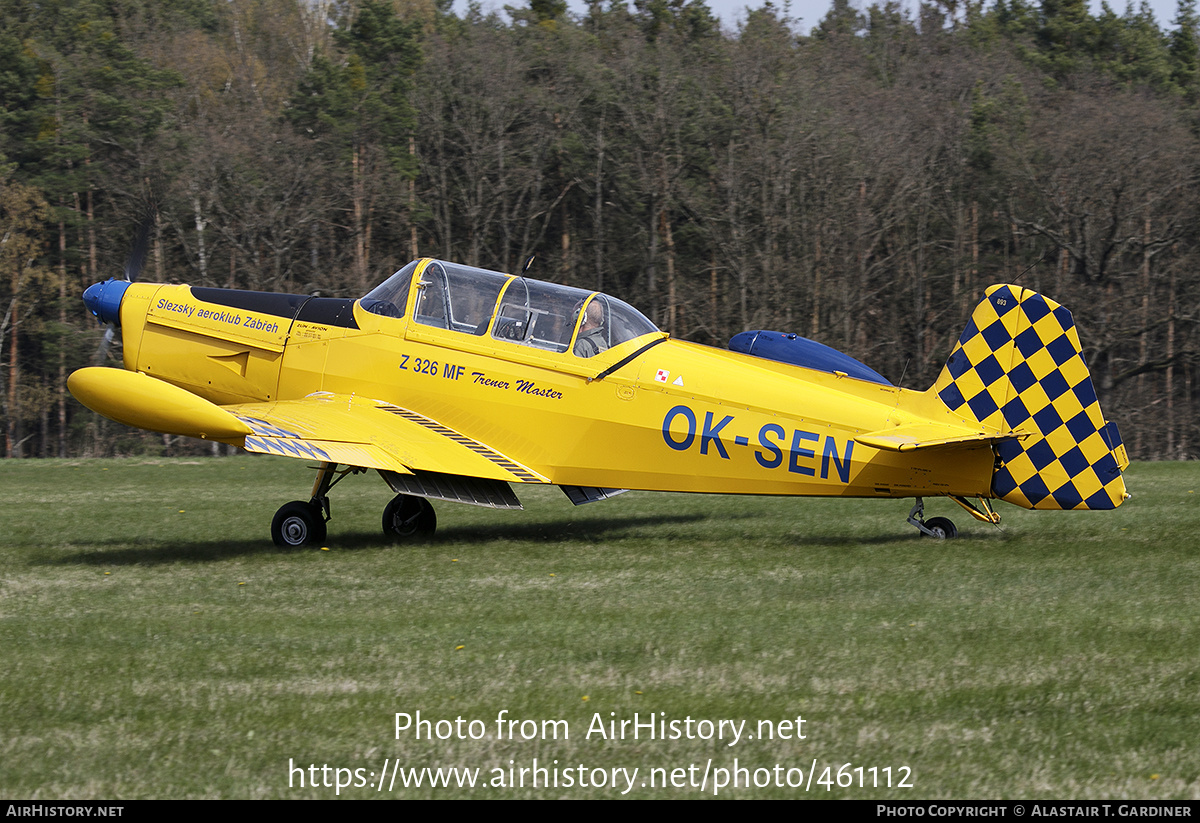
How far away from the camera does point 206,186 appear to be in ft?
135

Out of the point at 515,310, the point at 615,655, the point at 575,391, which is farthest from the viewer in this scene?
the point at 515,310

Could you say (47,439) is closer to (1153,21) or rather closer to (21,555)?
(21,555)

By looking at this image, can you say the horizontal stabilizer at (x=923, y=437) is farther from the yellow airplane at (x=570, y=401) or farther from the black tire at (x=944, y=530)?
the black tire at (x=944, y=530)

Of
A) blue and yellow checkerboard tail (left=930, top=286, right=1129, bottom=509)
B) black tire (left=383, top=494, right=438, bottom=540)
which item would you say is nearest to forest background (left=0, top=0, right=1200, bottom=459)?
black tire (left=383, top=494, right=438, bottom=540)

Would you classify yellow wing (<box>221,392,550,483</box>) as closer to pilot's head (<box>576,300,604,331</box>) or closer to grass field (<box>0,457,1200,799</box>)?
grass field (<box>0,457,1200,799</box>)

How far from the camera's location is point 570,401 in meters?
10.5

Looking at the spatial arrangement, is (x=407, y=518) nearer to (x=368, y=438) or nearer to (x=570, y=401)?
(x=368, y=438)

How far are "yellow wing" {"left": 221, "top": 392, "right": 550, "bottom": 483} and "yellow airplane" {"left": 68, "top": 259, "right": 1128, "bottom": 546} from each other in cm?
2

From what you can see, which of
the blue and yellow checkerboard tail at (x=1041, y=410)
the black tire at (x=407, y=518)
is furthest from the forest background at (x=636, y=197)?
the blue and yellow checkerboard tail at (x=1041, y=410)

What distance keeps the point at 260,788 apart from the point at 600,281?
39.5 metres

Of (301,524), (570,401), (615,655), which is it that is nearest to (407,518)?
(301,524)

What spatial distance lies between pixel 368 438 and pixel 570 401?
1.82 m

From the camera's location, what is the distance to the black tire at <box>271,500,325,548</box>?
10.5 meters
